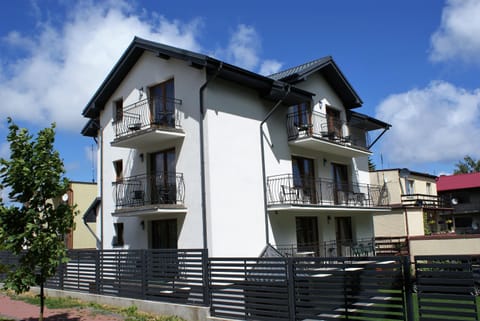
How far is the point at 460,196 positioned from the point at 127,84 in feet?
144

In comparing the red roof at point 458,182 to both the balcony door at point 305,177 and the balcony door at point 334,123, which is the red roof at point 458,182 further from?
the balcony door at point 305,177

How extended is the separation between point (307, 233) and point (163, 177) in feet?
21.4

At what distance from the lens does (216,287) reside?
398 inches

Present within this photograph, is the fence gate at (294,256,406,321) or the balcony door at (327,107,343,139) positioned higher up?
the balcony door at (327,107,343,139)

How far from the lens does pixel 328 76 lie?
64.8 feet

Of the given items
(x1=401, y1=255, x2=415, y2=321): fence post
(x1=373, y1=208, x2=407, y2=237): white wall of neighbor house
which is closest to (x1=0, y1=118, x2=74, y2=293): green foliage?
(x1=401, y1=255, x2=415, y2=321): fence post

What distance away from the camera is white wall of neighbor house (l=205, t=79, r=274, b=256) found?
13.5 meters

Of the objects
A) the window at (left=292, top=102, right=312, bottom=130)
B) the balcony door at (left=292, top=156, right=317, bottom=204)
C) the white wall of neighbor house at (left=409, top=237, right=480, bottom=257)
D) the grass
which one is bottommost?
the grass

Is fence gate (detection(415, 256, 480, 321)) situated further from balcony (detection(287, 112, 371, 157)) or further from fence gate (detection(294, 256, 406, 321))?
balcony (detection(287, 112, 371, 157))

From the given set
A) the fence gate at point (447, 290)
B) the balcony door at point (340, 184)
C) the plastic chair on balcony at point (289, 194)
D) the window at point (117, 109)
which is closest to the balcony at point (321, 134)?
the balcony door at point (340, 184)

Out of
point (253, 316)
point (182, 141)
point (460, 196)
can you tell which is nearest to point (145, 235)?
point (182, 141)

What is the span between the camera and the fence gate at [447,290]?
21.5 feet

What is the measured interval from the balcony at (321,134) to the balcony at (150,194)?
505cm

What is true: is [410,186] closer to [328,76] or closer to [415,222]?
[415,222]
